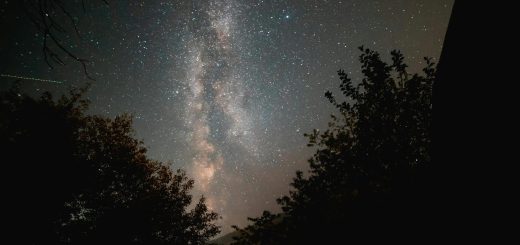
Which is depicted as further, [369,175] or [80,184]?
[80,184]

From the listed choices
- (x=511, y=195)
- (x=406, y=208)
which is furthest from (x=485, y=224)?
(x=406, y=208)

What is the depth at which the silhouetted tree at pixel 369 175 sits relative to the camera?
235 inches

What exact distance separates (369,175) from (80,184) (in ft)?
40.4

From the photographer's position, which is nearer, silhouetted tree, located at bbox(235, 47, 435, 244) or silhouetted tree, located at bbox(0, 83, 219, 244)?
silhouetted tree, located at bbox(235, 47, 435, 244)

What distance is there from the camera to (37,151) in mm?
11805

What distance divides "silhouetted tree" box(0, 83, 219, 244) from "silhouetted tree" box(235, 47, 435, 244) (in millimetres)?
7475

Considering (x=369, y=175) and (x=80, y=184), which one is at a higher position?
(x=80, y=184)

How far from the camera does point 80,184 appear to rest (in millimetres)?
12883

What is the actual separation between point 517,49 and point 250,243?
7.39 m

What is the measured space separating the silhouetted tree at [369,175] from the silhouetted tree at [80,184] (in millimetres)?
7475

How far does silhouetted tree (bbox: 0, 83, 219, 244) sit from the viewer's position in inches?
435

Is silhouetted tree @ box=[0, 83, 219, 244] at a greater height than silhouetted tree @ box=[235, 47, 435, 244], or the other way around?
silhouetted tree @ box=[0, 83, 219, 244]

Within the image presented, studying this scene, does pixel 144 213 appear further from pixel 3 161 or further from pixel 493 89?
pixel 493 89

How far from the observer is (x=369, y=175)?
787 cm
